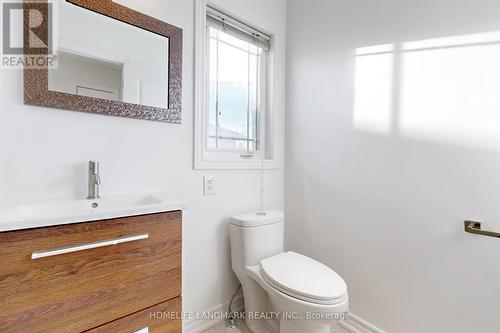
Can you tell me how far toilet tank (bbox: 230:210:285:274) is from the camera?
1535 mm

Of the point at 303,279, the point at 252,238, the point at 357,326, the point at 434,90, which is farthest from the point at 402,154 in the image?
the point at 357,326

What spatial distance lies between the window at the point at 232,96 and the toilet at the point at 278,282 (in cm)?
46

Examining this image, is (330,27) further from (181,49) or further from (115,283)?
(115,283)

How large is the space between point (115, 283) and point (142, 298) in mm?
130

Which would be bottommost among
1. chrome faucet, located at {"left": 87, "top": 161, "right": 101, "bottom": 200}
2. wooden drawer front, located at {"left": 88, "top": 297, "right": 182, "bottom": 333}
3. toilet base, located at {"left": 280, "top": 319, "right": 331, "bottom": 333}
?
toilet base, located at {"left": 280, "top": 319, "right": 331, "bottom": 333}

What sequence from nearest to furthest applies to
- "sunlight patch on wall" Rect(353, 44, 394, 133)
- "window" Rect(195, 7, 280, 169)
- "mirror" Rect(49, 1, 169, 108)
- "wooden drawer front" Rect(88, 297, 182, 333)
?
"wooden drawer front" Rect(88, 297, 182, 333), "mirror" Rect(49, 1, 169, 108), "sunlight patch on wall" Rect(353, 44, 394, 133), "window" Rect(195, 7, 280, 169)

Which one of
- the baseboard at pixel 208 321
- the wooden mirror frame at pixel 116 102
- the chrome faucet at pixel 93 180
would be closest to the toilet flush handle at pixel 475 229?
the baseboard at pixel 208 321

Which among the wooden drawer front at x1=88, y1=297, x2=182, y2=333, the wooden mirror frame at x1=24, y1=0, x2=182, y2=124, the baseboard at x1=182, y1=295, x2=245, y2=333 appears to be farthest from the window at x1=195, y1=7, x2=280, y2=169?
the baseboard at x1=182, y1=295, x2=245, y2=333

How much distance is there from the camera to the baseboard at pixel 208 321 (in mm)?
1516

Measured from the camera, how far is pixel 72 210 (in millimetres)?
1028

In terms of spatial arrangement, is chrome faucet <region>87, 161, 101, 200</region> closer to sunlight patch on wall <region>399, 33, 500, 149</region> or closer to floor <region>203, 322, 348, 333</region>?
floor <region>203, 322, 348, 333</region>

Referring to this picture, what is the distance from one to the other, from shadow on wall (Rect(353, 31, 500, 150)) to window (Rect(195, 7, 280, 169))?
72cm

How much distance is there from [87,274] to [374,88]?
1.70 metres

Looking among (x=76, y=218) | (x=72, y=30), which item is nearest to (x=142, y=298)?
(x=76, y=218)
